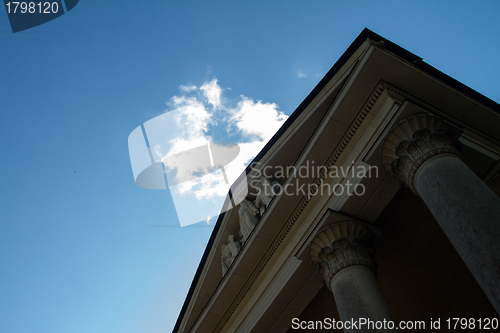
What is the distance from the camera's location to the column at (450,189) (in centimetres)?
604

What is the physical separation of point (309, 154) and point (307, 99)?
2.99 m

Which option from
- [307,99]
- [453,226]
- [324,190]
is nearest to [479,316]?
[324,190]

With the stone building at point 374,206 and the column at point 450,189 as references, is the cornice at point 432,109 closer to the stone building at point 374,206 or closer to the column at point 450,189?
the stone building at point 374,206

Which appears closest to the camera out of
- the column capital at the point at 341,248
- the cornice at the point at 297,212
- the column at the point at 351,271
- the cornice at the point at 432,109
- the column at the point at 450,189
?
the column at the point at 450,189

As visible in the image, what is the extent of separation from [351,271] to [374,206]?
1999 millimetres

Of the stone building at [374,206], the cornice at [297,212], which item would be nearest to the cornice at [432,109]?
the stone building at [374,206]

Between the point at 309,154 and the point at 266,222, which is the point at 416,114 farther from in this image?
the point at 266,222

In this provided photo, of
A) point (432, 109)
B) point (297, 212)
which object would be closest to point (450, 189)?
point (432, 109)

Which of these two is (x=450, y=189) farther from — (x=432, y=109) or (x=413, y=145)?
(x=432, y=109)

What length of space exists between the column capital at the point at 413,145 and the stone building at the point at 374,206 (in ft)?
0.08

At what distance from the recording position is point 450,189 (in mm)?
6922

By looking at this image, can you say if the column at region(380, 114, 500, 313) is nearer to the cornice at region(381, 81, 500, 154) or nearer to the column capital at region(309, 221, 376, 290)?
the cornice at region(381, 81, 500, 154)

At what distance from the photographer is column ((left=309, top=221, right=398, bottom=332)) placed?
768 centimetres

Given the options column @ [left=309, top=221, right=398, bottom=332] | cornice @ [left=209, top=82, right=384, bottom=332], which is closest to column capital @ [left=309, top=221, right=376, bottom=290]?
column @ [left=309, top=221, right=398, bottom=332]
